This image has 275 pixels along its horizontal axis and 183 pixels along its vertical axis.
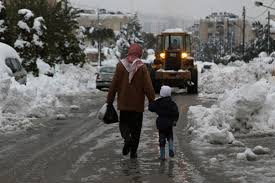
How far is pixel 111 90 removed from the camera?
9.88 m

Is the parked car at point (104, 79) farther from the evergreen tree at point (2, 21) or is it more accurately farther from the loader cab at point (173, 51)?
the evergreen tree at point (2, 21)

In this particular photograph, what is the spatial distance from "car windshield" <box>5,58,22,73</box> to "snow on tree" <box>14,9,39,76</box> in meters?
11.3

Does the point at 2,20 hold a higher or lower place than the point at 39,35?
higher

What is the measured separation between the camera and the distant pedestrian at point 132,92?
973 cm

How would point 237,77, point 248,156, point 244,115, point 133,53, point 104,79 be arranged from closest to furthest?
point 248,156 → point 133,53 → point 244,115 → point 237,77 → point 104,79

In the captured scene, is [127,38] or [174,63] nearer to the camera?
[174,63]

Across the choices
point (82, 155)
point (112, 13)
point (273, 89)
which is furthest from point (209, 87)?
point (112, 13)

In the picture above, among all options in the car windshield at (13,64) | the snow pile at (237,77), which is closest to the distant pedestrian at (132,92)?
the car windshield at (13,64)

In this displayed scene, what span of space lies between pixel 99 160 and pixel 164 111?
3.98ft

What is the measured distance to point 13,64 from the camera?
21938 mm

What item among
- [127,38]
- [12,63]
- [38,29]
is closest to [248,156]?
[12,63]

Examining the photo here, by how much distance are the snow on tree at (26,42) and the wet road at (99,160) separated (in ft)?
67.3

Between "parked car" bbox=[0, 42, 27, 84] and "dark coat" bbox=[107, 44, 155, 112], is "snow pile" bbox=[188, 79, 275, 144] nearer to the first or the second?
"dark coat" bbox=[107, 44, 155, 112]

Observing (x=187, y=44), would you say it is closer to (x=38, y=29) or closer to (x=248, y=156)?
(x=38, y=29)
